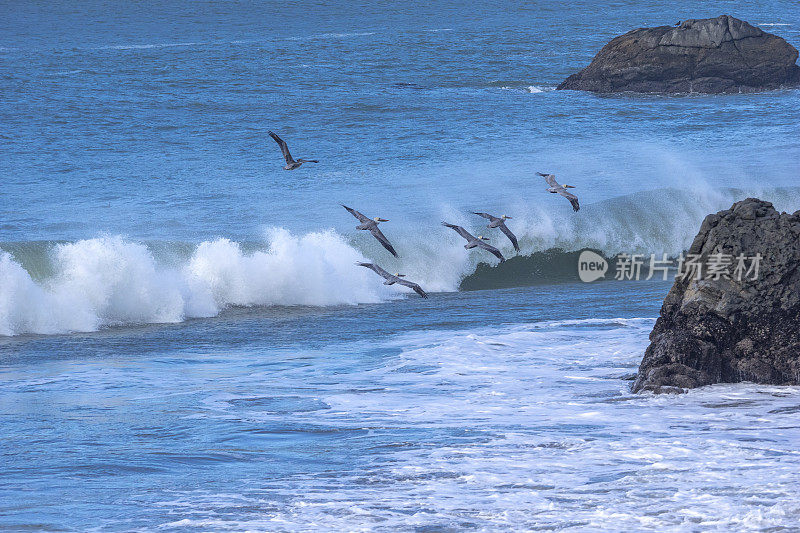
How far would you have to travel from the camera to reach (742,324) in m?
12.9

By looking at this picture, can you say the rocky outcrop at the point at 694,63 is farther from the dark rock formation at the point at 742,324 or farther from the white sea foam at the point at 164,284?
the dark rock formation at the point at 742,324

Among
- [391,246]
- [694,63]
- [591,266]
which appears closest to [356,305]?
[391,246]

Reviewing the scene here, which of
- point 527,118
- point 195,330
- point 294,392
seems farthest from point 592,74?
point 294,392

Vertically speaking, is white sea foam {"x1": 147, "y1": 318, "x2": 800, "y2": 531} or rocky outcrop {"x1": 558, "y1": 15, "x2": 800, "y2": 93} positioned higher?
rocky outcrop {"x1": 558, "y1": 15, "x2": 800, "y2": 93}

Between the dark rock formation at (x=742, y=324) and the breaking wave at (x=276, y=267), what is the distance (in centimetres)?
907

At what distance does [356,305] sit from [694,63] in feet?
104

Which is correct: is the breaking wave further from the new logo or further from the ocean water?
the new logo

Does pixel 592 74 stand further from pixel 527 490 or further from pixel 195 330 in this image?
pixel 527 490

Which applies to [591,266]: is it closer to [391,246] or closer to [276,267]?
[276,267]

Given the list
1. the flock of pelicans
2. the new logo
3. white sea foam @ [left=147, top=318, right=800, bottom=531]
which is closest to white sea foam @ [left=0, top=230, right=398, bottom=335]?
the flock of pelicans

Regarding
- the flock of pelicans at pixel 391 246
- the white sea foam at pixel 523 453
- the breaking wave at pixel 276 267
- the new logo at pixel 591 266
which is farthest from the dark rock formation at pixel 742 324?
the new logo at pixel 591 266

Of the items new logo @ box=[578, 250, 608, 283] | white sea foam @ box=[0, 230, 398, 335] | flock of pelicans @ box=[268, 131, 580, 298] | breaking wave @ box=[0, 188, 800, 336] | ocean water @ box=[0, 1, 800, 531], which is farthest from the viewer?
new logo @ box=[578, 250, 608, 283]

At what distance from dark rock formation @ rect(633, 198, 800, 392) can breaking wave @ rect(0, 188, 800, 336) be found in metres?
9.07

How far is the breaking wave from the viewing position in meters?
19.9
